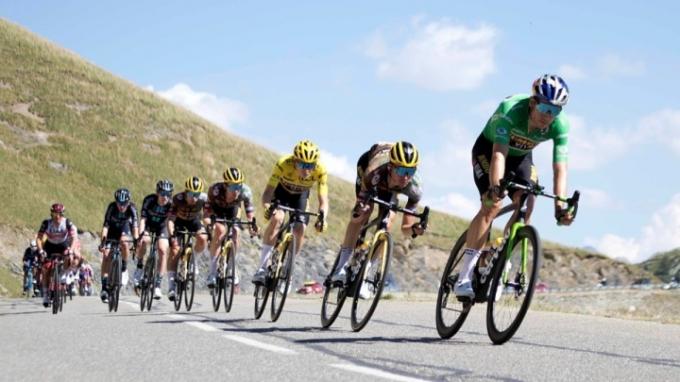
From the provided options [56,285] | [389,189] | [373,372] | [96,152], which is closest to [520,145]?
[389,189]

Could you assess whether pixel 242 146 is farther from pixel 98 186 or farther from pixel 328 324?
pixel 328 324

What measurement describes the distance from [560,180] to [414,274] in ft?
216

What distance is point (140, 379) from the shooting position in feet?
20.8

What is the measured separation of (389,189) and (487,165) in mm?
1422

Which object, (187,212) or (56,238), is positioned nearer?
(187,212)

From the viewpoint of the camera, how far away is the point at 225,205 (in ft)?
53.9

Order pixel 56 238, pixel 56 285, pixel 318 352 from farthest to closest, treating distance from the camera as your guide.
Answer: pixel 56 238
pixel 56 285
pixel 318 352

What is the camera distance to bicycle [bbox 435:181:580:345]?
832 cm

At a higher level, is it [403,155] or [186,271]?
[403,155]

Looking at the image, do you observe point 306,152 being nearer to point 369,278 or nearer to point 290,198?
point 290,198

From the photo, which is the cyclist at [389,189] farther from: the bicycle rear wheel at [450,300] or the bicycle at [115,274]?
the bicycle at [115,274]

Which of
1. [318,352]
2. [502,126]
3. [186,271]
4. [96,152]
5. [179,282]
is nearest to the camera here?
[318,352]

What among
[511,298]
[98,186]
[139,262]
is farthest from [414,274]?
[511,298]

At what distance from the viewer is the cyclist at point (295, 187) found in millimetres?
12734
